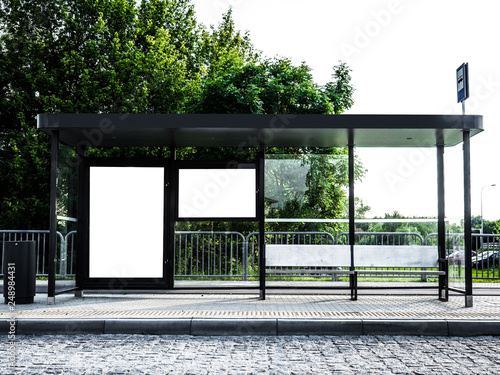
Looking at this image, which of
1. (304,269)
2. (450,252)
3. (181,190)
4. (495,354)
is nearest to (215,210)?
(181,190)

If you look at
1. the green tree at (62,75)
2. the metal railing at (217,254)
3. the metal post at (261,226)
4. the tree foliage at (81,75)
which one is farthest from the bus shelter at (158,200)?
the green tree at (62,75)

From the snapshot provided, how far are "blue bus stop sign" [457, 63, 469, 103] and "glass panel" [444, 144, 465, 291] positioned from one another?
867 millimetres

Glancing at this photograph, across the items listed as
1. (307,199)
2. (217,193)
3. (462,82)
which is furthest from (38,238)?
(462,82)

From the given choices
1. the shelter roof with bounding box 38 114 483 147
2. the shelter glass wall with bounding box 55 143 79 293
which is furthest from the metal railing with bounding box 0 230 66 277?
the shelter roof with bounding box 38 114 483 147

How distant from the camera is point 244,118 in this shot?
394 inches

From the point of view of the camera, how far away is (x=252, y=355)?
6609mm

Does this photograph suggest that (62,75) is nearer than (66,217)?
No

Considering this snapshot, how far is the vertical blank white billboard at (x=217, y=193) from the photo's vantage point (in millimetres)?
11289

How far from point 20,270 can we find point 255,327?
15.0ft

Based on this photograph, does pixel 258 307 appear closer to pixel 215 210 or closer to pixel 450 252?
pixel 215 210

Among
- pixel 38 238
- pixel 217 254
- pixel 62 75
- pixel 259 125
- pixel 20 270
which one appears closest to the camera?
pixel 259 125

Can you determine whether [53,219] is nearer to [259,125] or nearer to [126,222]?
[126,222]

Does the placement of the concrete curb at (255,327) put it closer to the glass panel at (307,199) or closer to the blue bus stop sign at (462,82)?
the glass panel at (307,199)

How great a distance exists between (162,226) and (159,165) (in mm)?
1111
